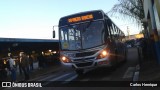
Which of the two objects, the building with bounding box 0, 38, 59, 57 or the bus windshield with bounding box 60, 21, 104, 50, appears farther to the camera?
the building with bounding box 0, 38, 59, 57

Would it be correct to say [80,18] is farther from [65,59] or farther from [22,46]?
[22,46]

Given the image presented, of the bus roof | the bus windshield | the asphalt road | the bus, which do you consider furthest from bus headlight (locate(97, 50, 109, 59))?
the bus roof

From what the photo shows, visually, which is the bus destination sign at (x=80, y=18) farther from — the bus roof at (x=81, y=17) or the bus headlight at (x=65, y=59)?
the bus headlight at (x=65, y=59)

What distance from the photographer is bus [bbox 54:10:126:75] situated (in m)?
16.1

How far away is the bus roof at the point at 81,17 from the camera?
1661 centimetres

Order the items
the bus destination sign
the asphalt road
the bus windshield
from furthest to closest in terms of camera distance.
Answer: the bus destination sign → the bus windshield → the asphalt road

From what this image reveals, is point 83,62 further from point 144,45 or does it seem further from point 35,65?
point 35,65

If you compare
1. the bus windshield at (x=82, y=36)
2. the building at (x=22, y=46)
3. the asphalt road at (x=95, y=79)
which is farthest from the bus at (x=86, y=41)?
the building at (x=22, y=46)

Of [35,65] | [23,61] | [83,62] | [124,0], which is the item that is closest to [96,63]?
[83,62]

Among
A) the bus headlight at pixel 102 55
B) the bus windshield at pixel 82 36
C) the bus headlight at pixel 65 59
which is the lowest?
the bus headlight at pixel 65 59

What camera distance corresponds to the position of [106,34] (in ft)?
54.0

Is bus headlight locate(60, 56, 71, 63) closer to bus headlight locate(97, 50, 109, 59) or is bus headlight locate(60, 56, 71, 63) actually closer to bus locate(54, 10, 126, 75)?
bus locate(54, 10, 126, 75)

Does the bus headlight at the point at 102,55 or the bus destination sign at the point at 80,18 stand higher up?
the bus destination sign at the point at 80,18

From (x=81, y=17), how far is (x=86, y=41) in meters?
1.34
